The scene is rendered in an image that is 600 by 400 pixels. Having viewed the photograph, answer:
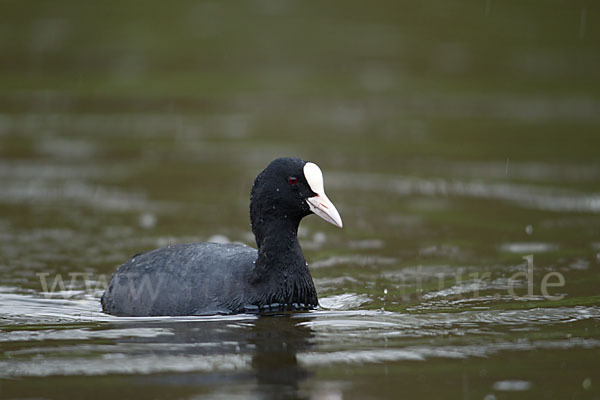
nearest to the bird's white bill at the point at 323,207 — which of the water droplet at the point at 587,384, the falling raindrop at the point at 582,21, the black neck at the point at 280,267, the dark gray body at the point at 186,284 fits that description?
the black neck at the point at 280,267

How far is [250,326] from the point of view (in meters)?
6.86

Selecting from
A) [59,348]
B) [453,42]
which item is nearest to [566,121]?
[453,42]

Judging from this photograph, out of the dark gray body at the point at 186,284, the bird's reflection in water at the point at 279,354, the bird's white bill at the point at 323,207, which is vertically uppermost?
the bird's white bill at the point at 323,207

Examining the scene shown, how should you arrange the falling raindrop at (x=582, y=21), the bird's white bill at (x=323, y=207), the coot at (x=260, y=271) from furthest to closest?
the falling raindrop at (x=582, y=21), the coot at (x=260, y=271), the bird's white bill at (x=323, y=207)

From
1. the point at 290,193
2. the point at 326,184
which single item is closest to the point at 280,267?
the point at 290,193

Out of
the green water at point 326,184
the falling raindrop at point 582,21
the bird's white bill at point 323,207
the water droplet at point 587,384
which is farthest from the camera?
the falling raindrop at point 582,21

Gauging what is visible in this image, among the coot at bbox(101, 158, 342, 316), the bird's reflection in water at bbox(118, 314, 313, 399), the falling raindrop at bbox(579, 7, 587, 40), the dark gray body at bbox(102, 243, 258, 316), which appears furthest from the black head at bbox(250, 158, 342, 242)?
the falling raindrop at bbox(579, 7, 587, 40)

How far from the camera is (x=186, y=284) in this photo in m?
7.18

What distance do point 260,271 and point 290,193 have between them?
0.61 metres

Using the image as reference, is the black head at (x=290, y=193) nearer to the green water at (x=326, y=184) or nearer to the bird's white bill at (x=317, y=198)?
the bird's white bill at (x=317, y=198)

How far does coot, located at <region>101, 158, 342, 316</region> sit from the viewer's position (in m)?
7.12

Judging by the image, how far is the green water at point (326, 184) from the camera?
239 inches

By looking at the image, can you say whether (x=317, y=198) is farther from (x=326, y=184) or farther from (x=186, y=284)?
(x=326, y=184)

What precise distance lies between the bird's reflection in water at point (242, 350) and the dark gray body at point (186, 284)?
0.20 metres
